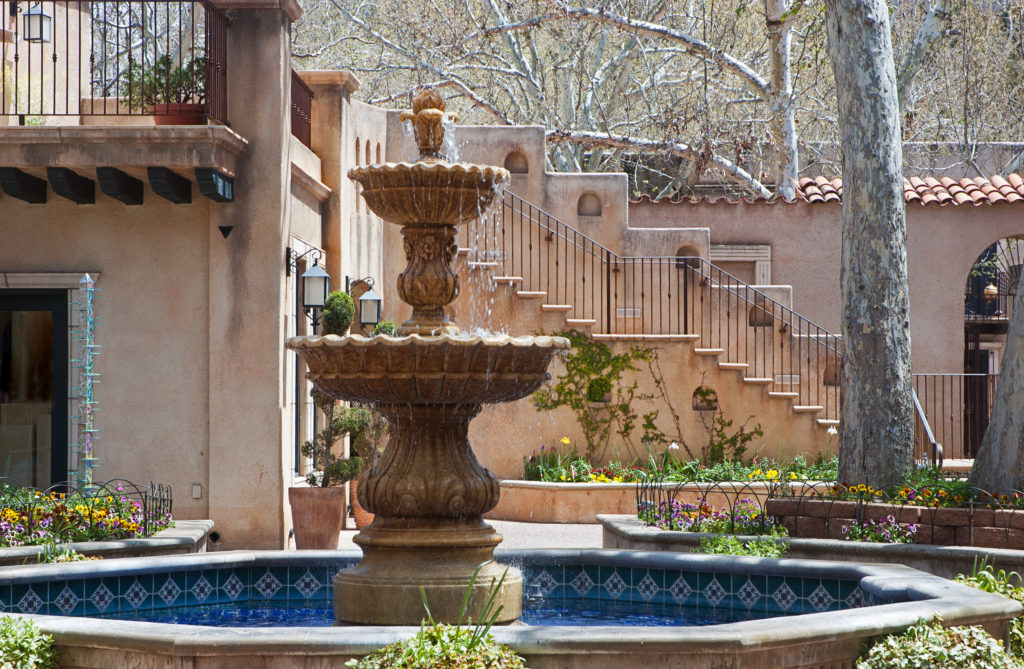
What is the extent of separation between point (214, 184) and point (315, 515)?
3306 mm

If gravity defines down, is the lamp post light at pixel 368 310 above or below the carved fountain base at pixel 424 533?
above

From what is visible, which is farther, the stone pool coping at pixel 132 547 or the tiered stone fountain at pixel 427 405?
the stone pool coping at pixel 132 547

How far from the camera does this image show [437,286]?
26.6ft

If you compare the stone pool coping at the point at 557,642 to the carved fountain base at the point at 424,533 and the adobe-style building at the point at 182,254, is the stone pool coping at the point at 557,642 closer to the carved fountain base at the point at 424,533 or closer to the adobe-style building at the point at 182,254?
the carved fountain base at the point at 424,533

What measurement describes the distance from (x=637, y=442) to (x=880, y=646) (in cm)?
1073

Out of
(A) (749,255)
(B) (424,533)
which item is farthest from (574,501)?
(B) (424,533)

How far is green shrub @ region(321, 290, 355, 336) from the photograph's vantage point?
1333cm

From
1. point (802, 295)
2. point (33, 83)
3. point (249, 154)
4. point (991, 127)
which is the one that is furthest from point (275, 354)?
point (991, 127)

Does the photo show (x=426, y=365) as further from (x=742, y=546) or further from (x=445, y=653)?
(x=742, y=546)

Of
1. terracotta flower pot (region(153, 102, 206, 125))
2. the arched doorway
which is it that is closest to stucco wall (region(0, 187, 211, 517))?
terracotta flower pot (region(153, 102, 206, 125))

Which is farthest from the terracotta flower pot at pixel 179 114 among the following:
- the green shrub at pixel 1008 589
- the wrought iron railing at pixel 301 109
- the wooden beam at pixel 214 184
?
the green shrub at pixel 1008 589

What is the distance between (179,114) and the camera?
12961mm

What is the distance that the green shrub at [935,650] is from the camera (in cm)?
632

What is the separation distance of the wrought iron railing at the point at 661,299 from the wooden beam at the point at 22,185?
19.6ft
